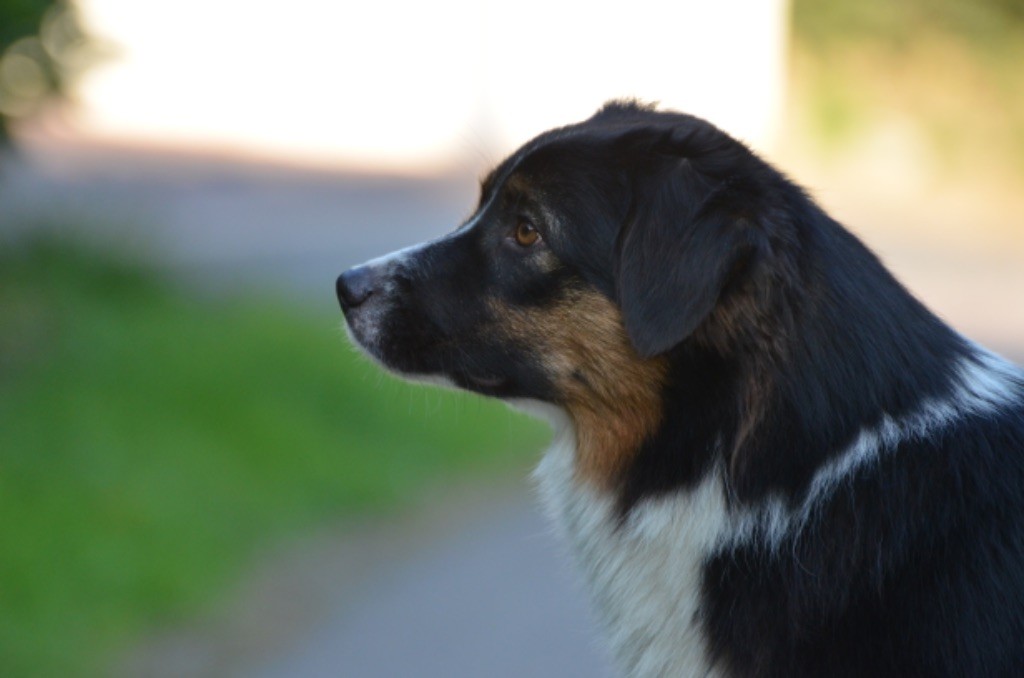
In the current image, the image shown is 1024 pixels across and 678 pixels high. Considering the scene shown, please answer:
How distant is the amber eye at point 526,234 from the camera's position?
3.65 meters

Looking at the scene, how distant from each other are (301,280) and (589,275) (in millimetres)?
6707

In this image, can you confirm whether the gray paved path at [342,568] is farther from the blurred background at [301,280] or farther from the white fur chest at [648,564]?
the white fur chest at [648,564]

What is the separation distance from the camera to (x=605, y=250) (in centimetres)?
353

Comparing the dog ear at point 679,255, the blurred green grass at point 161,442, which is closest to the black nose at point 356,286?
the dog ear at point 679,255

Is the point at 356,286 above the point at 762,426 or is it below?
above

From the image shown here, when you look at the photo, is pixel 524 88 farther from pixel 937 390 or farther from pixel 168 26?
pixel 937 390

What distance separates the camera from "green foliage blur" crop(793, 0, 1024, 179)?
1734cm

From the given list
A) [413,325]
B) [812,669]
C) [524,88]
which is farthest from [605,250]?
[524,88]

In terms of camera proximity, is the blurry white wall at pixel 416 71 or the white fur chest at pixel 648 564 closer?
the white fur chest at pixel 648 564

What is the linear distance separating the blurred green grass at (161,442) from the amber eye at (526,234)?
193cm

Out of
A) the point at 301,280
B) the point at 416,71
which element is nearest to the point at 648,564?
the point at 301,280

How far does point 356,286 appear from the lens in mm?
3863

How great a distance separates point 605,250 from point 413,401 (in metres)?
4.78

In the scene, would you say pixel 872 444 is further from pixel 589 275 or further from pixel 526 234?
pixel 526 234
